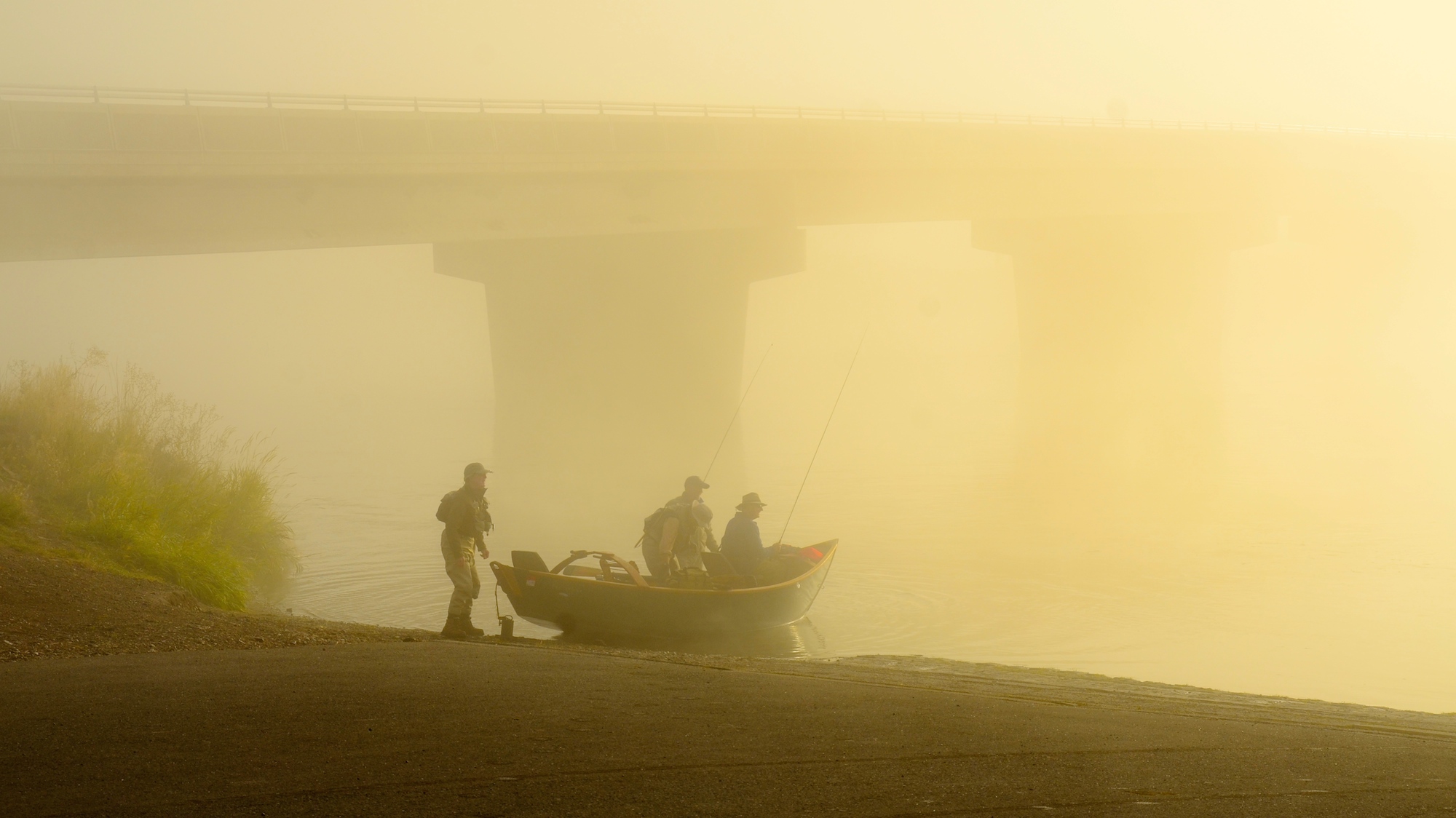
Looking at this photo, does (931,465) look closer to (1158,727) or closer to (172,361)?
(1158,727)

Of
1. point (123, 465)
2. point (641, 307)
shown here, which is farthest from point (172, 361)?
point (123, 465)

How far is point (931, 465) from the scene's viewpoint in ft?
118

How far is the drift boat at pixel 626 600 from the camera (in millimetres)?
12680

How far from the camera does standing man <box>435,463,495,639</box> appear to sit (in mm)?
11062

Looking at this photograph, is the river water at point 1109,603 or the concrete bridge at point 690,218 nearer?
the river water at point 1109,603

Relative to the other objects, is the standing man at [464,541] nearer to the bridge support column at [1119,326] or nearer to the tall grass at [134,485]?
the tall grass at [134,485]

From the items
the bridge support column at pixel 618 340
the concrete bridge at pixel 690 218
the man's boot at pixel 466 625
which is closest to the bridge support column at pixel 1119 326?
the concrete bridge at pixel 690 218

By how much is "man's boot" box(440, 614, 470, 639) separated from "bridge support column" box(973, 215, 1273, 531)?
31.2m

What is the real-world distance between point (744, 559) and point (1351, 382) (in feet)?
214

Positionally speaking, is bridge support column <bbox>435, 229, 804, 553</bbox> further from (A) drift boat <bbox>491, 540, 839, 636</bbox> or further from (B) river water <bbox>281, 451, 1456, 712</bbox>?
(A) drift boat <bbox>491, 540, 839, 636</bbox>

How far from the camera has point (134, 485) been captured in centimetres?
1509

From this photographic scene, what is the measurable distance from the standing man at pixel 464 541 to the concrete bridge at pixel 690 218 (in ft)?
47.4

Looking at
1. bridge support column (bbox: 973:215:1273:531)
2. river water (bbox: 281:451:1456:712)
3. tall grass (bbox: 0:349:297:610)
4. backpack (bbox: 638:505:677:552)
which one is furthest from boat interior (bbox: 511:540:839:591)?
bridge support column (bbox: 973:215:1273:531)

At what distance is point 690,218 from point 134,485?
23151 mm
